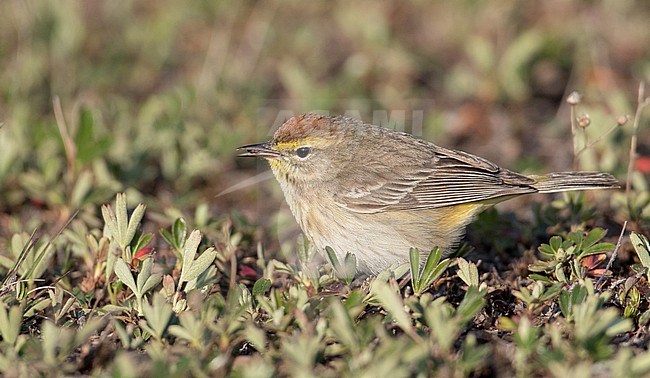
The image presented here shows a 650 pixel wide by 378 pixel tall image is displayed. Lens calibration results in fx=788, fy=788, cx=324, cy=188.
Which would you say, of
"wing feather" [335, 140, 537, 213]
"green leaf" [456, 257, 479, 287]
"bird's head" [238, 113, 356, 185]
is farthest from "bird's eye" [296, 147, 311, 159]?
"green leaf" [456, 257, 479, 287]

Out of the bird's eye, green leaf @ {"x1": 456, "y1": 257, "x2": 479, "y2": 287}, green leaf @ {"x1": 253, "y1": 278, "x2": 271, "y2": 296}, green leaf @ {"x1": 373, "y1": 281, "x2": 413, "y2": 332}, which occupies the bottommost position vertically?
green leaf @ {"x1": 253, "y1": 278, "x2": 271, "y2": 296}

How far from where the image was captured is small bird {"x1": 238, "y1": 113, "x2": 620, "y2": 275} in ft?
16.9

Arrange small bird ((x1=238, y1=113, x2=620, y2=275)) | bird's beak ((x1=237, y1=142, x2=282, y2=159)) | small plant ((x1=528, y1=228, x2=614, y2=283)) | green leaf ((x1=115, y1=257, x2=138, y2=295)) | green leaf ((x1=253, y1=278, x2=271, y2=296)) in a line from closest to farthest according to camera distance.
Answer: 1. green leaf ((x1=115, y1=257, x2=138, y2=295))
2. green leaf ((x1=253, y1=278, x2=271, y2=296))
3. small plant ((x1=528, y1=228, x2=614, y2=283))
4. small bird ((x1=238, y1=113, x2=620, y2=275))
5. bird's beak ((x1=237, y1=142, x2=282, y2=159))

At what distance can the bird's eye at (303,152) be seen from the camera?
549 cm

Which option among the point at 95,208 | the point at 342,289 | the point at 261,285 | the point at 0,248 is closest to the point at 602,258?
the point at 342,289

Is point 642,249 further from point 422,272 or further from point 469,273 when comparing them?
point 422,272

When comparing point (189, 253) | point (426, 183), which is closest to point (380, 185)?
point (426, 183)

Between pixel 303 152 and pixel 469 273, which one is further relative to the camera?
pixel 303 152

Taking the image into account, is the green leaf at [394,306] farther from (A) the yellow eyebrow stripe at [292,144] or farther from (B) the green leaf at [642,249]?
(A) the yellow eyebrow stripe at [292,144]

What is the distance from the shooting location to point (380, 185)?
5406 millimetres

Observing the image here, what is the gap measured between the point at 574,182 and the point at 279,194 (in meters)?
2.62

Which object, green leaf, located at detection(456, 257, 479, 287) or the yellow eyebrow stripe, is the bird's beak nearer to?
the yellow eyebrow stripe

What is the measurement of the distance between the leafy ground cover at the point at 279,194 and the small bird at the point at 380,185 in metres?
0.25

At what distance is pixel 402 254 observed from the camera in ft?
16.7
